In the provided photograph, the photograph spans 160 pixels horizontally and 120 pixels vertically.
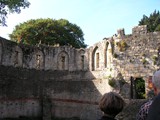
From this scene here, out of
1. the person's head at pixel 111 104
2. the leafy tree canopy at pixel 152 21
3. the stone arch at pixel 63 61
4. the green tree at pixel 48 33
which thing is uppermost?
the leafy tree canopy at pixel 152 21

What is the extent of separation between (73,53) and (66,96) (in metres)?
4.45

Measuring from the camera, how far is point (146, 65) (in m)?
21.5

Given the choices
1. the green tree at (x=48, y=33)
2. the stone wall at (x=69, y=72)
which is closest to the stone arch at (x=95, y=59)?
the stone wall at (x=69, y=72)

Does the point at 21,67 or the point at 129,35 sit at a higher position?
the point at 129,35

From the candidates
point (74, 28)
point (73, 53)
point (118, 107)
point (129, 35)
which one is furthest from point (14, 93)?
point (74, 28)

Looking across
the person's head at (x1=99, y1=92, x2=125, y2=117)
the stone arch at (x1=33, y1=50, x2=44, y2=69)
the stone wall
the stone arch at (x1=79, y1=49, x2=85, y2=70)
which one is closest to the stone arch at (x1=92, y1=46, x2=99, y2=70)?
the stone wall

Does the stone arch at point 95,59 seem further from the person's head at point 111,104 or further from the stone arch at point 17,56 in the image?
the person's head at point 111,104

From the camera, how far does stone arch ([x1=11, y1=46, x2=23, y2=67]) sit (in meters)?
26.2

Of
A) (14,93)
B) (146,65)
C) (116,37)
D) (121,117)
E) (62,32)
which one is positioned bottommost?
(121,117)

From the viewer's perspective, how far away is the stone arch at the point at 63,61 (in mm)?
28805

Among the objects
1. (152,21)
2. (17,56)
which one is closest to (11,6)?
(17,56)

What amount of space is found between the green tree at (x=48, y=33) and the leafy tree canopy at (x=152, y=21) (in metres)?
11.9

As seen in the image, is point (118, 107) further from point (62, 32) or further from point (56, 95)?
point (62, 32)

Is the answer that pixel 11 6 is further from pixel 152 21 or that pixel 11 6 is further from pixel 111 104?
pixel 152 21
